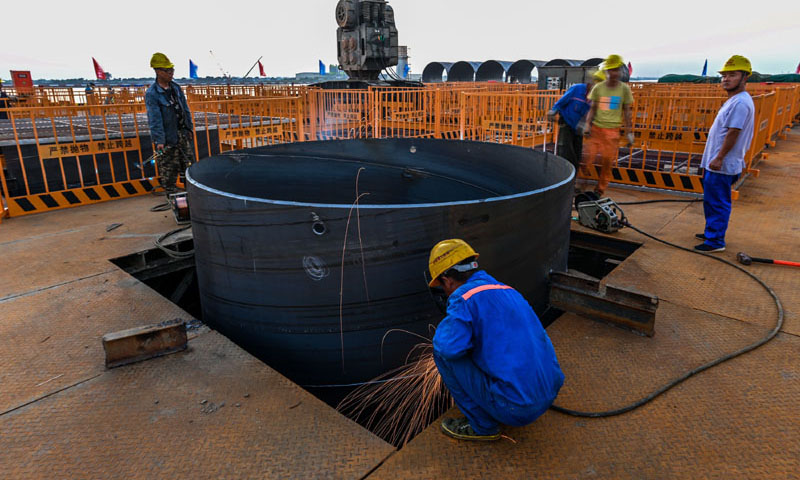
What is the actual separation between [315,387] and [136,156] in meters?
9.60

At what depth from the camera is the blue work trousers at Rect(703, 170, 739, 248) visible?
15.8 feet

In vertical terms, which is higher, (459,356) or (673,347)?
(459,356)

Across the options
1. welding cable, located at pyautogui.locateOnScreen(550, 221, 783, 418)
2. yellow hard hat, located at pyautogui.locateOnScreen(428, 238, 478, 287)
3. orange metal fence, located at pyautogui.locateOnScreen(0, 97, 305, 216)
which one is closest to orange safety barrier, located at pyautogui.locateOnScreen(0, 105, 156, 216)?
orange metal fence, located at pyautogui.locateOnScreen(0, 97, 305, 216)

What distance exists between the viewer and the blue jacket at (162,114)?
20.4 ft

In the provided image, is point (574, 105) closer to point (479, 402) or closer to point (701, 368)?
point (701, 368)

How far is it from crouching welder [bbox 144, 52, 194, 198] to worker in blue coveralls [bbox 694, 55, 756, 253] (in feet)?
21.3

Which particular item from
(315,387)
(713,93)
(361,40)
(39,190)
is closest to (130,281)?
(315,387)

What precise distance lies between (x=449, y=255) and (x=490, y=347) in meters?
0.45

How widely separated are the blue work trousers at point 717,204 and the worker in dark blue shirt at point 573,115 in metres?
2.10

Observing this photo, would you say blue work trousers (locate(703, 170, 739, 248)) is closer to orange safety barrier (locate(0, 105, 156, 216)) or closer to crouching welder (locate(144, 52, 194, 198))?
crouching welder (locate(144, 52, 194, 198))

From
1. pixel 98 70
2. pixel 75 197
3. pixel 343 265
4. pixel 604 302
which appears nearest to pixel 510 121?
pixel 604 302

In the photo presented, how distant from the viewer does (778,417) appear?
2.51 meters

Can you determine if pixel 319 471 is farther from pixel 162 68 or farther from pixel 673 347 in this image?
pixel 162 68

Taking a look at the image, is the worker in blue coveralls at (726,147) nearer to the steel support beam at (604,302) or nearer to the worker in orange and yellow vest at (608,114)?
the worker in orange and yellow vest at (608,114)
